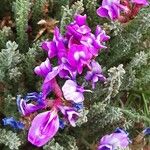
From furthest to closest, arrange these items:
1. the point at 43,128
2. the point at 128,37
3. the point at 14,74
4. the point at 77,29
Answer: the point at 128,37 → the point at 14,74 → the point at 77,29 → the point at 43,128

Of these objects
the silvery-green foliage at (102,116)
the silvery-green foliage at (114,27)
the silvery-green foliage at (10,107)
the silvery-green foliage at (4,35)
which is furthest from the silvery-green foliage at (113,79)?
the silvery-green foliage at (4,35)

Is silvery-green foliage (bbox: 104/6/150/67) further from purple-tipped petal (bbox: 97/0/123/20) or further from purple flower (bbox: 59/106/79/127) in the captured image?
purple flower (bbox: 59/106/79/127)

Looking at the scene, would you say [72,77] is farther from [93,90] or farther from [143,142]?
[143,142]

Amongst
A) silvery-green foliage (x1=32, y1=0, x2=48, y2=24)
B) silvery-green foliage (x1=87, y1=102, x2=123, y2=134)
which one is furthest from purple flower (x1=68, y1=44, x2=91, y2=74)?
silvery-green foliage (x1=32, y1=0, x2=48, y2=24)

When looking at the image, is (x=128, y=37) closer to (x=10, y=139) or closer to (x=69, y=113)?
(x=69, y=113)

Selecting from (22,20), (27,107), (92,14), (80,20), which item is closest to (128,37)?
(92,14)

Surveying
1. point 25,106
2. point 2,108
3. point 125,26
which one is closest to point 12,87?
point 2,108
